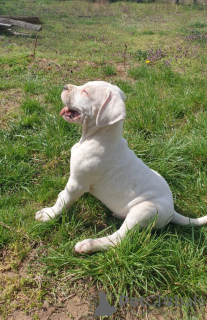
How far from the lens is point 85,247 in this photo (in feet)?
8.52

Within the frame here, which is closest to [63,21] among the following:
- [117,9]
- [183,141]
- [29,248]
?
[117,9]

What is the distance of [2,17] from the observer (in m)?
10.0

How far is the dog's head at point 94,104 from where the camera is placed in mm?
2312

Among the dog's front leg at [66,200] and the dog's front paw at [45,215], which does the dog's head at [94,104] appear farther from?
the dog's front paw at [45,215]

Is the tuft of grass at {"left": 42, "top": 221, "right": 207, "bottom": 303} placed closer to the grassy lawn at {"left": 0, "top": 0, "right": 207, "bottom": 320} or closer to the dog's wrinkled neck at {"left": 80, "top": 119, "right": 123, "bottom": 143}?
the grassy lawn at {"left": 0, "top": 0, "right": 207, "bottom": 320}

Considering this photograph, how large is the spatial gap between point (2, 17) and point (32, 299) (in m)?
10.7

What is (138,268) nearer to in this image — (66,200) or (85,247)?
(85,247)

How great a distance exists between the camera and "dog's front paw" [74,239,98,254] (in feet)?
8.52

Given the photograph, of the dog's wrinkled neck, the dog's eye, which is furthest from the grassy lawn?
the dog's eye

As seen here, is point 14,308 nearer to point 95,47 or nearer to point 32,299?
point 32,299

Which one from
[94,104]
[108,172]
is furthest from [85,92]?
[108,172]

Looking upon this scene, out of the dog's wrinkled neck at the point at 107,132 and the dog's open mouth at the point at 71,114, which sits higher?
the dog's open mouth at the point at 71,114

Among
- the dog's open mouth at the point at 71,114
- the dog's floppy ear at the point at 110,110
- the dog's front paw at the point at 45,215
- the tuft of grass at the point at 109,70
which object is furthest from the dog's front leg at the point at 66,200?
the tuft of grass at the point at 109,70

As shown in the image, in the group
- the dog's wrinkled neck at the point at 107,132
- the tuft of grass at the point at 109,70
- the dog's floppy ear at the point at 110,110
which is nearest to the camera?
the dog's floppy ear at the point at 110,110
